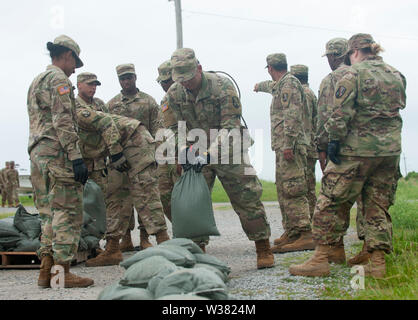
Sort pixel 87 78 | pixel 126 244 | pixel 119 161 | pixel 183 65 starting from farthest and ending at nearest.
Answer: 1. pixel 126 244
2. pixel 87 78
3. pixel 119 161
4. pixel 183 65

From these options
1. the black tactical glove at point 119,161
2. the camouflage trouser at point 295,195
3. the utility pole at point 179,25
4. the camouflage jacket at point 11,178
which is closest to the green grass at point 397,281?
the camouflage trouser at point 295,195

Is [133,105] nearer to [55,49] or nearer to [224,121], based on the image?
[55,49]

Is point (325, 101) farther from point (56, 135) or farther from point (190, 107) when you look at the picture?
point (56, 135)

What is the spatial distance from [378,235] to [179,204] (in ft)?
5.54

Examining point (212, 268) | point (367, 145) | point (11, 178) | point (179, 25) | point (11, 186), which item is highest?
point (179, 25)

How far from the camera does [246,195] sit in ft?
15.7

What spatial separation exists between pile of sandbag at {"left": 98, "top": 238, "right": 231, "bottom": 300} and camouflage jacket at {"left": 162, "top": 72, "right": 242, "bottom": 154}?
54.7 inches

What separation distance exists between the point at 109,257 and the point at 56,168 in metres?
1.69

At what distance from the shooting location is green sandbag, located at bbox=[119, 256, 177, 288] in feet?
10.3

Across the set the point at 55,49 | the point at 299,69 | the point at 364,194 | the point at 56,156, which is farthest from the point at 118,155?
the point at 299,69

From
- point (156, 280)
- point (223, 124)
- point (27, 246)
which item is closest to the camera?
point (156, 280)

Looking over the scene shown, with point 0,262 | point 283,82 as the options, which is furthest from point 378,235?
point 0,262

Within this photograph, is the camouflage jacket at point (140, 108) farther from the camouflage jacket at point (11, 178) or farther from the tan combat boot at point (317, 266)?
the camouflage jacket at point (11, 178)

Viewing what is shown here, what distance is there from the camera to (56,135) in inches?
178
